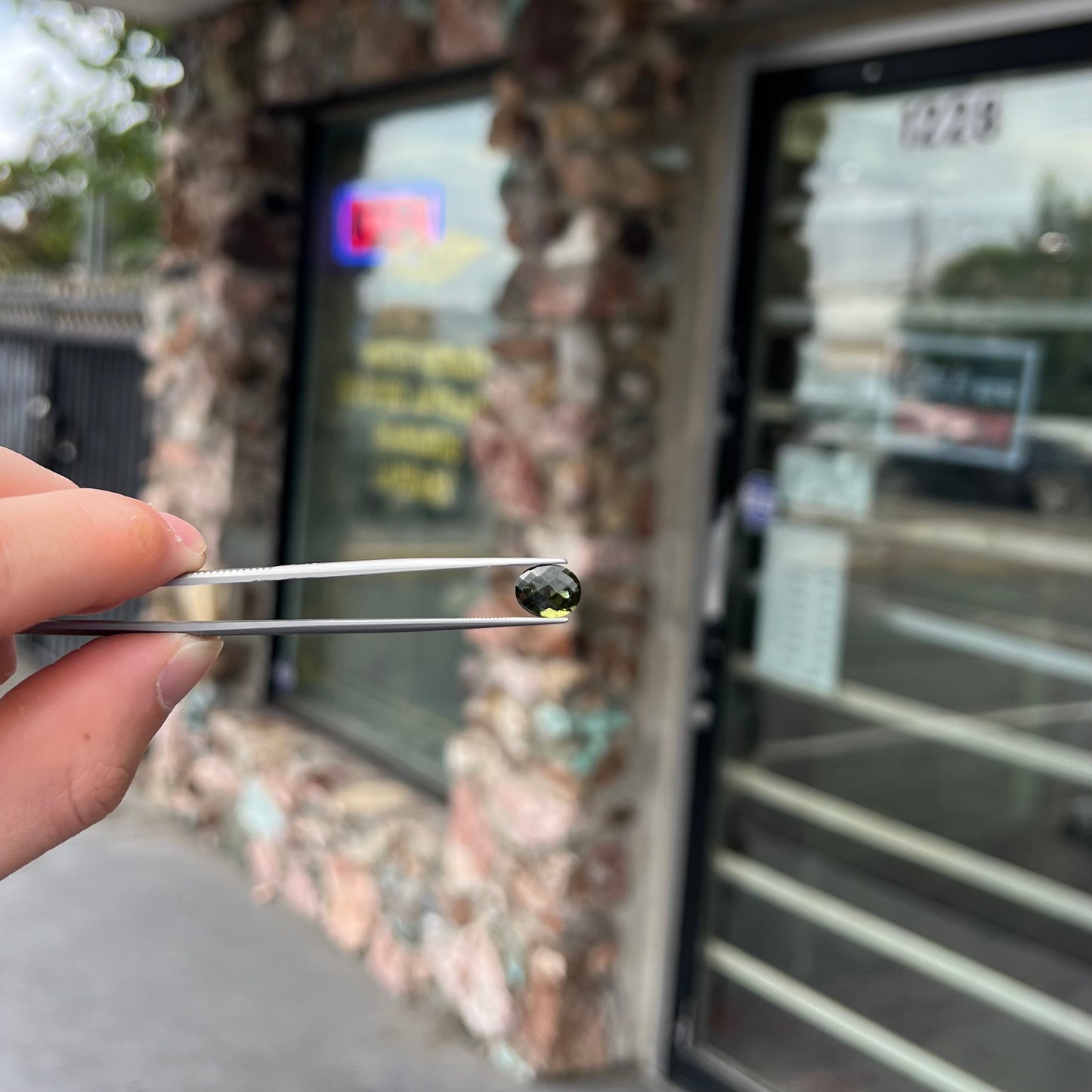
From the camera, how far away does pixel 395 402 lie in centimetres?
→ 438

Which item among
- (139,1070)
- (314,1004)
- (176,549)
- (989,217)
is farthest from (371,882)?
(176,549)

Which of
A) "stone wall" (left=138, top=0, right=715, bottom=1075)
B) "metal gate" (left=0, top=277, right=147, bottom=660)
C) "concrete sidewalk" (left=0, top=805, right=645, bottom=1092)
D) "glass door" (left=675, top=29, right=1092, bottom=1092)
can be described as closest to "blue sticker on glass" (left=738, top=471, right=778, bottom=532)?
"glass door" (left=675, top=29, right=1092, bottom=1092)

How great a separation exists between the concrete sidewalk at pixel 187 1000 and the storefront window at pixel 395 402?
2.25 feet

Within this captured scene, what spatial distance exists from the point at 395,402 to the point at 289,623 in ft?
12.8

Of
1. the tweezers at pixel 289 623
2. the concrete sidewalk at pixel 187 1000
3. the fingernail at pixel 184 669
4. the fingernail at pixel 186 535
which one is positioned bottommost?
the concrete sidewalk at pixel 187 1000

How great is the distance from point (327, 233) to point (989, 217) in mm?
2739

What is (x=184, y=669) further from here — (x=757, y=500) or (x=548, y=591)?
(x=757, y=500)

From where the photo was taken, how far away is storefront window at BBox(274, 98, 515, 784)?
13.1 ft

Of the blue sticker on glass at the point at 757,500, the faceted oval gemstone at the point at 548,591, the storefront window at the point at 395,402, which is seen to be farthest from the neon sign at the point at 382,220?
the faceted oval gemstone at the point at 548,591

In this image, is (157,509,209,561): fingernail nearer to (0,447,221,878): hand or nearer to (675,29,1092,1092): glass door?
(0,447,221,878): hand

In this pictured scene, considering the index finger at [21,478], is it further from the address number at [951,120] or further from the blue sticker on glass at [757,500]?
the blue sticker on glass at [757,500]

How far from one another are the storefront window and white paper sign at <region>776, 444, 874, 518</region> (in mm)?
1035

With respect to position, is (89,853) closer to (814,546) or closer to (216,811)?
(216,811)

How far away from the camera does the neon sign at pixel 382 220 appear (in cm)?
418
